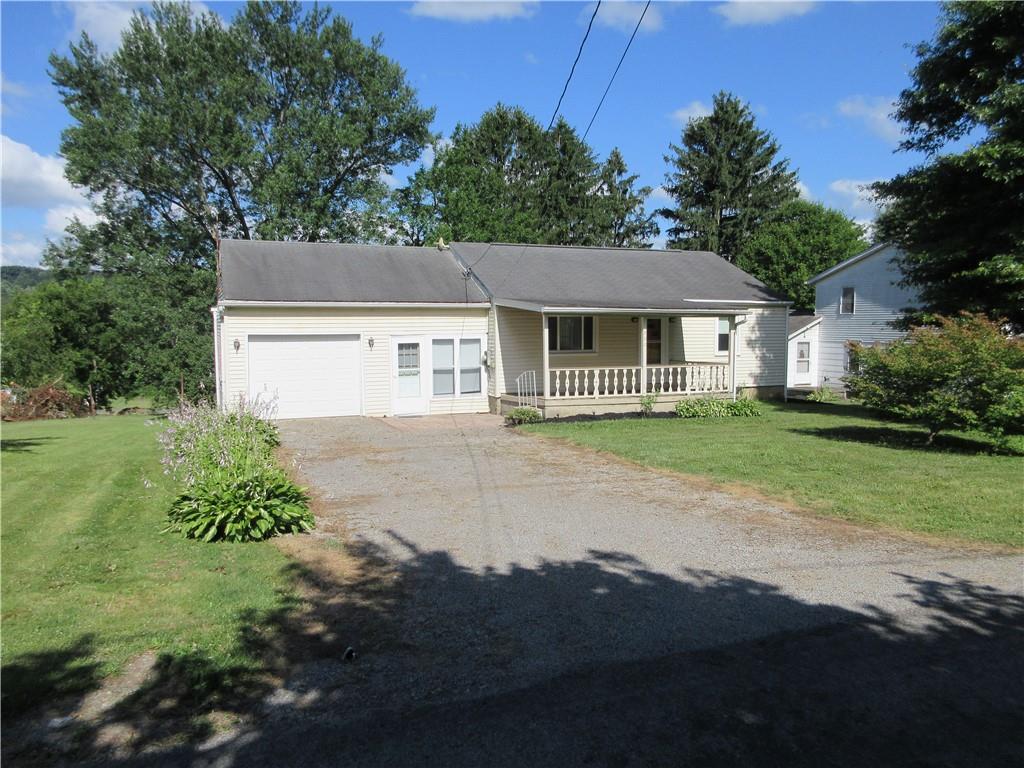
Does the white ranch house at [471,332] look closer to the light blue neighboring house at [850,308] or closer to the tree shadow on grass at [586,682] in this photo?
the light blue neighboring house at [850,308]

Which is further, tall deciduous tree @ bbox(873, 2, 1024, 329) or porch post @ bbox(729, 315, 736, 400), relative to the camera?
porch post @ bbox(729, 315, 736, 400)

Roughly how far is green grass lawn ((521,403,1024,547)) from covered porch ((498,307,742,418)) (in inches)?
57.0

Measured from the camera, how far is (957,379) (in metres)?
11.5

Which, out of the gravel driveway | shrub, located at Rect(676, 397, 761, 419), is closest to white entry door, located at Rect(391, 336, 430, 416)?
shrub, located at Rect(676, 397, 761, 419)

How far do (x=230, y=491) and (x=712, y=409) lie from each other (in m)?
13.0

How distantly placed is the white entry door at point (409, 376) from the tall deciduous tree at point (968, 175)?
12032 mm

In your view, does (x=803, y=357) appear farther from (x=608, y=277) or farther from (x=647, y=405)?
(x=647, y=405)

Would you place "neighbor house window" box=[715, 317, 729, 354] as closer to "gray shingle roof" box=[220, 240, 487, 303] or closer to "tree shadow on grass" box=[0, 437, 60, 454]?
"gray shingle roof" box=[220, 240, 487, 303]

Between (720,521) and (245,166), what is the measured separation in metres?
28.8

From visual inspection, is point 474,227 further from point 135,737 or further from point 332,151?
point 135,737

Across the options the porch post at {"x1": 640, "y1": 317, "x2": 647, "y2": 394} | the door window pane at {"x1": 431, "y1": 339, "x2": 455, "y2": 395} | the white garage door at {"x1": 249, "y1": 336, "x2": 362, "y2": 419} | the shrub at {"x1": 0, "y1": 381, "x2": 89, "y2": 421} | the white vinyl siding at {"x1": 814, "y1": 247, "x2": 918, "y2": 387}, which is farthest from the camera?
the white vinyl siding at {"x1": 814, "y1": 247, "x2": 918, "y2": 387}

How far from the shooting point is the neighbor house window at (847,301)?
2842cm

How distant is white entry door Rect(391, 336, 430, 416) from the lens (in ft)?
57.6

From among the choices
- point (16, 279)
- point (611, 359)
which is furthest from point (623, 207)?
point (16, 279)
